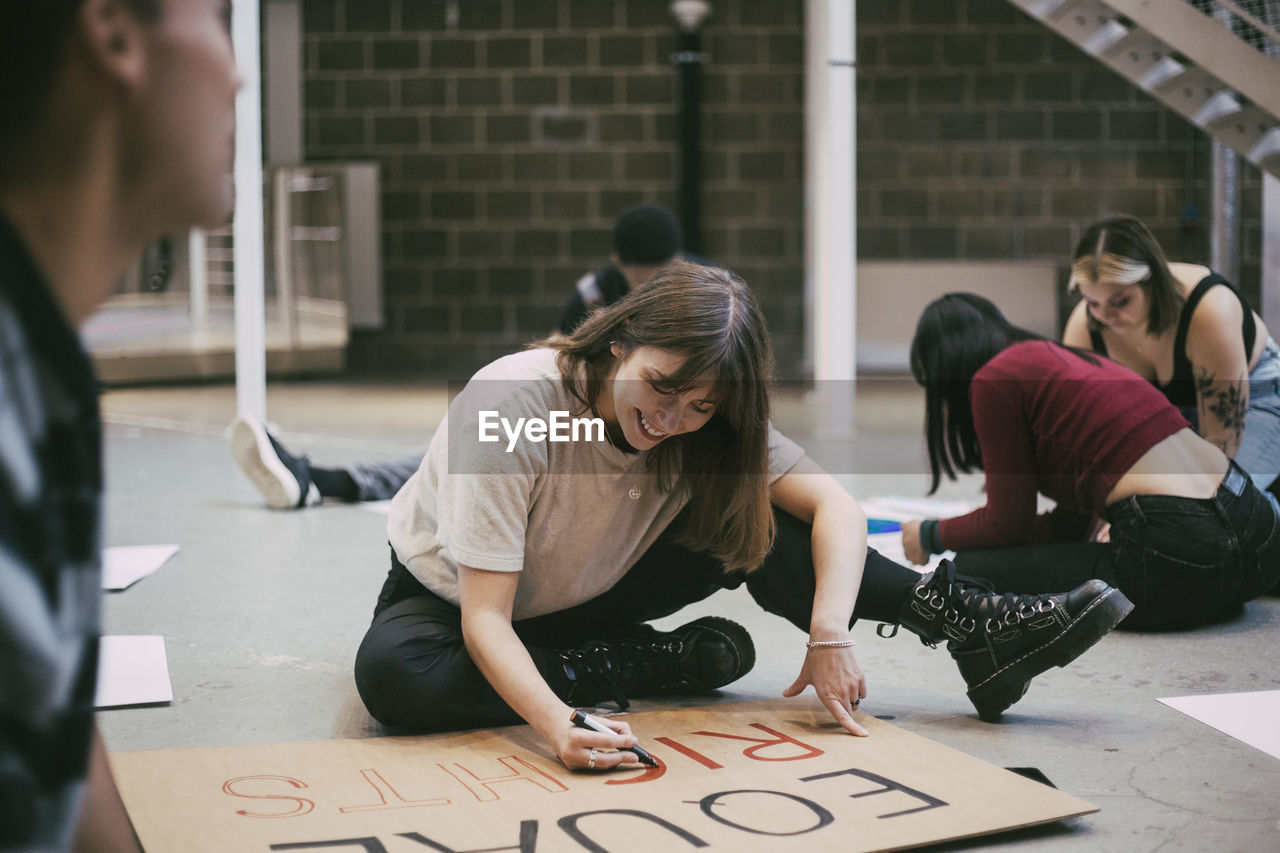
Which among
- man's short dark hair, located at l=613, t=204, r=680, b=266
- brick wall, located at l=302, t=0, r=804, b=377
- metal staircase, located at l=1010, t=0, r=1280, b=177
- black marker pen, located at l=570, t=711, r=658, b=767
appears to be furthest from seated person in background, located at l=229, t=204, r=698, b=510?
brick wall, located at l=302, t=0, r=804, b=377

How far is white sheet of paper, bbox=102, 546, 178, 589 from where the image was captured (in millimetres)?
2893

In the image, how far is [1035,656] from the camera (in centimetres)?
185

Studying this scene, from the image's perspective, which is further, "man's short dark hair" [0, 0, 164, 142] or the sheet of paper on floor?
the sheet of paper on floor

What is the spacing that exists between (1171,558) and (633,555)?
1044 mm

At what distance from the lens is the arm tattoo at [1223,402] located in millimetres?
2768

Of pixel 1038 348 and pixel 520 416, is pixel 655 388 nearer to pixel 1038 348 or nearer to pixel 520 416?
pixel 520 416

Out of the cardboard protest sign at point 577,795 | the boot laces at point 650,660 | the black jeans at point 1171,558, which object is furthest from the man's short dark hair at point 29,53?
the black jeans at point 1171,558

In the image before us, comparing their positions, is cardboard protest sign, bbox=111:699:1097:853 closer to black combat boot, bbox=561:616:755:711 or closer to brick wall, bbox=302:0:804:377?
black combat boot, bbox=561:616:755:711

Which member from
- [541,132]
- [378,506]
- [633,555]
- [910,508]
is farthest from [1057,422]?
[541,132]

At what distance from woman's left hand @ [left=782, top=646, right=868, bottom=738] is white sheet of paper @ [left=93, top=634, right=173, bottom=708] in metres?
1.02

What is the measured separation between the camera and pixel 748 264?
930 centimetres

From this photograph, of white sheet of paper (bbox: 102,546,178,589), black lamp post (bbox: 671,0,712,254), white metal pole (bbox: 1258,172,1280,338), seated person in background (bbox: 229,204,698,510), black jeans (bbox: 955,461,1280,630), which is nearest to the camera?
black jeans (bbox: 955,461,1280,630)

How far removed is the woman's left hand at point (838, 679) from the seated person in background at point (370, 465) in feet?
6.11

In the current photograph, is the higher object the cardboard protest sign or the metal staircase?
the metal staircase
